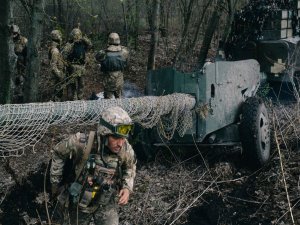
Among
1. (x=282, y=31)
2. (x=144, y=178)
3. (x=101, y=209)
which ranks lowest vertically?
(x=144, y=178)

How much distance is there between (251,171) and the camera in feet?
22.0

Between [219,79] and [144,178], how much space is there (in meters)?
1.78

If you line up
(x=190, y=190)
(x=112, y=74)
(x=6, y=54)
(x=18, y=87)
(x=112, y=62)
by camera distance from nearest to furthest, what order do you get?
(x=190, y=190), (x=6, y=54), (x=112, y=62), (x=112, y=74), (x=18, y=87)

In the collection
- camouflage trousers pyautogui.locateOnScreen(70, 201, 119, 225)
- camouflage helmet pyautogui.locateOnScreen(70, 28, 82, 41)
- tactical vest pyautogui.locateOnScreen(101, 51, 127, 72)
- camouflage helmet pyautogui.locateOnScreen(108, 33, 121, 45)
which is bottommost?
camouflage trousers pyautogui.locateOnScreen(70, 201, 119, 225)

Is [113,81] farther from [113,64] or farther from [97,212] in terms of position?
[97,212]

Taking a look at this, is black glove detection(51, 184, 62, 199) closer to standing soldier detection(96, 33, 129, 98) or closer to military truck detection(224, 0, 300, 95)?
standing soldier detection(96, 33, 129, 98)

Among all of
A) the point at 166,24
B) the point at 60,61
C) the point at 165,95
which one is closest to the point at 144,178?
the point at 165,95

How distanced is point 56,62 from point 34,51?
2029 mm

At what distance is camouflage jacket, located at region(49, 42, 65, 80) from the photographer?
937 centimetres

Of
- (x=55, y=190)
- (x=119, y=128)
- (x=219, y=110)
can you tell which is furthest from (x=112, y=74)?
(x=119, y=128)

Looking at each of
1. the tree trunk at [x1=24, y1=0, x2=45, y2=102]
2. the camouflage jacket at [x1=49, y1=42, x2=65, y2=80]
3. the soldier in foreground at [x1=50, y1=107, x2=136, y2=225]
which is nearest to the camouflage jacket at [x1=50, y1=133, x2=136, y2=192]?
the soldier in foreground at [x1=50, y1=107, x2=136, y2=225]

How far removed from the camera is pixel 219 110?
20.8 feet

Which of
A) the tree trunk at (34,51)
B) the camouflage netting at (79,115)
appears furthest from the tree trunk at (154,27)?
the camouflage netting at (79,115)

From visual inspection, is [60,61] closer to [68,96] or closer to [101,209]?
[68,96]
